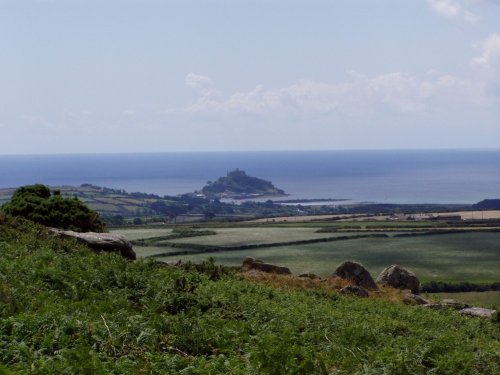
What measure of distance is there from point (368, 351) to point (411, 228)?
114m

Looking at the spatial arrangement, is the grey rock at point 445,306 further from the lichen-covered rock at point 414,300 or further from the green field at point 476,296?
the green field at point 476,296

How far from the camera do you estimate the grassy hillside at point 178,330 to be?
12.4 metres

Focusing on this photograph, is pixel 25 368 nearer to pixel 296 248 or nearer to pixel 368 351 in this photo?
pixel 368 351

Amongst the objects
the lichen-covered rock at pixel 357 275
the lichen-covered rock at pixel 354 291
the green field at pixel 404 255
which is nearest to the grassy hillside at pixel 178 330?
the lichen-covered rock at pixel 354 291

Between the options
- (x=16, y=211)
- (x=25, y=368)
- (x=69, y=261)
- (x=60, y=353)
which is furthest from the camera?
(x=16, y=211)

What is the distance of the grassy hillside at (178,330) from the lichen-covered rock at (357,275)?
12499 millimetres

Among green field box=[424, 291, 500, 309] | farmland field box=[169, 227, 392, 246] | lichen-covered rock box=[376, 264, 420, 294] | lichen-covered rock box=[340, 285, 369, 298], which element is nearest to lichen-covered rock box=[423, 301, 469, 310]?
lichen-covered rock box=[340, 285, 369, 298]

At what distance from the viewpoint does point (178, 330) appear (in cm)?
1491

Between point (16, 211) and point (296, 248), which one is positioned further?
point (296, 248)

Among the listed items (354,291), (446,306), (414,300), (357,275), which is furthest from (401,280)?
(354,291)

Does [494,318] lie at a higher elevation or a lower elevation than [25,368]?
lower

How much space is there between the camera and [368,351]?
15.5 metres

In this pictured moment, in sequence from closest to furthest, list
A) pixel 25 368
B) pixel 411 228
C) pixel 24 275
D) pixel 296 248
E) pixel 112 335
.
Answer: pixel 25 368 → pixel 112 335 → pixel 24 275 → pixel 296 248 → pixel 411 228

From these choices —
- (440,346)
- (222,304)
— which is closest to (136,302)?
(222,304)
